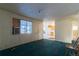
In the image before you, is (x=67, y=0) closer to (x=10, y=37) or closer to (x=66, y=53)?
(x=66, y=53)

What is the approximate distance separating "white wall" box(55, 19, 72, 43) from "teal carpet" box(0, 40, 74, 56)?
12 cm

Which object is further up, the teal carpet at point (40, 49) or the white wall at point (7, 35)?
the white wall at point (7, 35)

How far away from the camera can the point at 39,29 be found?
2.40m

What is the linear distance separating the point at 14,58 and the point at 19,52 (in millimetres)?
156

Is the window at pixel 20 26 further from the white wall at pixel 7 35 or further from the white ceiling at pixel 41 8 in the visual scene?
the white ceiling at pixel 41 8

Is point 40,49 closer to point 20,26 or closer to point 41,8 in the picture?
point 20,26

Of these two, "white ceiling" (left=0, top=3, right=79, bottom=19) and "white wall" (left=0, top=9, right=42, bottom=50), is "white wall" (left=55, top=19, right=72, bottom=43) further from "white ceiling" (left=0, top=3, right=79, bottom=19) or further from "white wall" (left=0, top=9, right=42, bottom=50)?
"white wall" (left=0, top=9, right=42, bottom=50)

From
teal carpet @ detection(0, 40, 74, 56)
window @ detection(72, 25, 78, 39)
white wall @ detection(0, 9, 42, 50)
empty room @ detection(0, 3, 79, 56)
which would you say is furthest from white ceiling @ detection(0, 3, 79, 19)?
teal carpet @ detection(0, 40, 74, 56)

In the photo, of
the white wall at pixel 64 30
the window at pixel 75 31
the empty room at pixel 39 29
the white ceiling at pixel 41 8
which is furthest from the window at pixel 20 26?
the window at pixel 75 31

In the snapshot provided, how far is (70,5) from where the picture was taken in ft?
7.16

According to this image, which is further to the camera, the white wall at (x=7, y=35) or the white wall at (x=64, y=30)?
the white wall at (x=64, y=30)

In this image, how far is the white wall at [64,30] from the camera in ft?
7.61

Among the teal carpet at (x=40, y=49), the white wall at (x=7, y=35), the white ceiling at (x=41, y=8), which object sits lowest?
the teal carpet at (x=40, y=49)

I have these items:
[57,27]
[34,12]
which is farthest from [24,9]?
[57,27]
